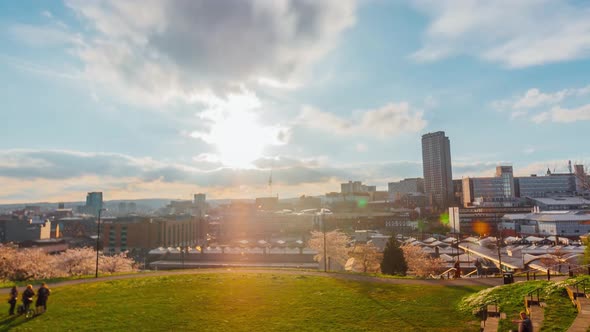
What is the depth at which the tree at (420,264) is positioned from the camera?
184 ft

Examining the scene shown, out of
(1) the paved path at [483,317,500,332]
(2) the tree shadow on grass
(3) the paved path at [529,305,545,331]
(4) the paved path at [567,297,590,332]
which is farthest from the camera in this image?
(2) the tree shadow on grass

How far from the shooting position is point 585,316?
14.4m

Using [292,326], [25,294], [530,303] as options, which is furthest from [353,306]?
[25,294]

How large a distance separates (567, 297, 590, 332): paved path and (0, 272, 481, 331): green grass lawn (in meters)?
3.73

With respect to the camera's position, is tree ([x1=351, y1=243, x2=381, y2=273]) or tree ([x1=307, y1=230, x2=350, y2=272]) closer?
tree ([x1=351, y1=243, x2=381, y2=273])

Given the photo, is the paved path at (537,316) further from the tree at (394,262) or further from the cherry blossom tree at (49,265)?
the cherry blossom tree at (49,265)

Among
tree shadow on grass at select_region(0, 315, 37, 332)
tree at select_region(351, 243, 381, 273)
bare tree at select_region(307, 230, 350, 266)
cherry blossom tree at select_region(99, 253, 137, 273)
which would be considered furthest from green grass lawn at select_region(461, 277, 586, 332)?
cherry blossom tree at select_region(99, 253, 137, 273)

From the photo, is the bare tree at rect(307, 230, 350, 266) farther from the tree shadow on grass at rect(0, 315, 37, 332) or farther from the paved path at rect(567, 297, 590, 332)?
the tree shadow on grass at rect(0, 315, 37, 332)

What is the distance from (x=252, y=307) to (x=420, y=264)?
45.3 meters

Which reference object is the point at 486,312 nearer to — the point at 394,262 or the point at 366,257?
the point at 394,262

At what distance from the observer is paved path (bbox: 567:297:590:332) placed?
13.3 m

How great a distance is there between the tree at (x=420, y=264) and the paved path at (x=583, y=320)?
3966 centimetres

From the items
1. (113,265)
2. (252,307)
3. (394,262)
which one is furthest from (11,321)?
(113,265)

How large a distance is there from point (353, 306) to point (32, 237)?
14897 cm
